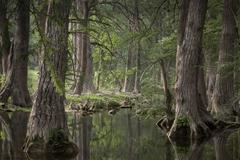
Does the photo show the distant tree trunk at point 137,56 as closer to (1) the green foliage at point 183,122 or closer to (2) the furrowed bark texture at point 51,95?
(1) the green foliage at point 183,122

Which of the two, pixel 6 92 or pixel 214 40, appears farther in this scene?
pixel 214 40

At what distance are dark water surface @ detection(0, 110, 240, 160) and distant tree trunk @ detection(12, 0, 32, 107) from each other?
2.75 metres

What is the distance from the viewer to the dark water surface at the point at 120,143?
11.8 metres

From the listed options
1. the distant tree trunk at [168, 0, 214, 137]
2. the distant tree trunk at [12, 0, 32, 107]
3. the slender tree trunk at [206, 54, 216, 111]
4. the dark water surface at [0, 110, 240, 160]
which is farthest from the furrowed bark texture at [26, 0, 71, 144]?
the slender tree trunk at [206, 54, 216, 111]

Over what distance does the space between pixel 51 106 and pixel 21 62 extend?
12.4 meters

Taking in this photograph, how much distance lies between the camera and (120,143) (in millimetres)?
14852

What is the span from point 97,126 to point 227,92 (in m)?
5.44

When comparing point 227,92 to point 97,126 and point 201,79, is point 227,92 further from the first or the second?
point 97,126

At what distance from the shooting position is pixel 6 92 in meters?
23.4

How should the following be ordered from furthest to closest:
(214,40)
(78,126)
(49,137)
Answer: (214,40), (78,126), (49,137)

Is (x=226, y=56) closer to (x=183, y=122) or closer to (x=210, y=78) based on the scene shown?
(x=183, y=122)

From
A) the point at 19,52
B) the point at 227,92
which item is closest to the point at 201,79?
the point at 227,92

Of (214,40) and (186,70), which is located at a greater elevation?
(214,40)

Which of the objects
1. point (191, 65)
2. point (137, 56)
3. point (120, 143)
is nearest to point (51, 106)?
point (120, 143)
